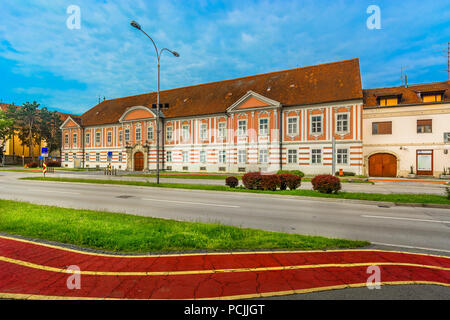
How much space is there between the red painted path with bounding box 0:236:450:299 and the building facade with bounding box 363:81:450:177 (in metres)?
26.8

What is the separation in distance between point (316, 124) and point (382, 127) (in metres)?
7.56

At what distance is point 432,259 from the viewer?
14.2 feet

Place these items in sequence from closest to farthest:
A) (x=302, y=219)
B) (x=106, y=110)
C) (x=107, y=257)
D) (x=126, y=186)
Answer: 1. (x=107, y=257)
2. (x=302, y=219)
3. (x=126, y=186)
4. (x=106, y=110)

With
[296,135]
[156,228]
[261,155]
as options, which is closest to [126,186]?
[156,228]

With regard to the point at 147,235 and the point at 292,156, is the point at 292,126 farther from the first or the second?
the point at 147,235

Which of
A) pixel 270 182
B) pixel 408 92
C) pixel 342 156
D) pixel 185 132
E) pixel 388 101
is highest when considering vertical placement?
pixel 408 92

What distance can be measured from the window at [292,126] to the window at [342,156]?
5707mm

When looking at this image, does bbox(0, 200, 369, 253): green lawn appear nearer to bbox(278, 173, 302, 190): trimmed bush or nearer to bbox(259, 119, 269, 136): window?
bbox(278, 173, 302, 190): trimmed bush

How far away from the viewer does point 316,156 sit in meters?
27.7

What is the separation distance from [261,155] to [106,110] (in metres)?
34.2

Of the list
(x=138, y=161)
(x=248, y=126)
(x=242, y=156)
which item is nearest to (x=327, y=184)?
(x=242, y=156)

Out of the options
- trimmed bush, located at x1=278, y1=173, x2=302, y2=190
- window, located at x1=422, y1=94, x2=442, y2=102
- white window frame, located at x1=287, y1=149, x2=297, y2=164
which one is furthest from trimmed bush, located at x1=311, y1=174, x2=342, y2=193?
window, located at x1=422, y1=94, x2=442, y2=102

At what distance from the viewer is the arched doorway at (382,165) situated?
86.8 ft
